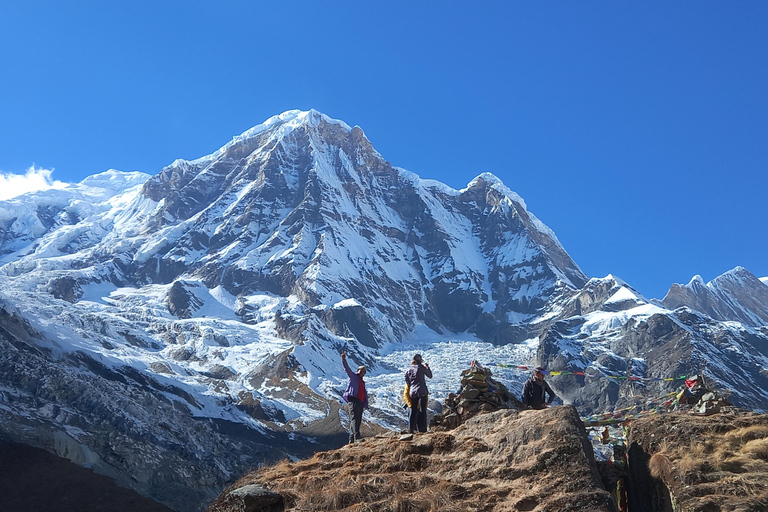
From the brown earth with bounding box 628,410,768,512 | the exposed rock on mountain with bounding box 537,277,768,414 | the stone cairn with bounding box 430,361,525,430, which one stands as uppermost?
the exposed rock on mountain with bounding box 537,277,768,414

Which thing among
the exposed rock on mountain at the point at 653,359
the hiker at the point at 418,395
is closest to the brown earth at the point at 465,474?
the hiker at the point at 418,395

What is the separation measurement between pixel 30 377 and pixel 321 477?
70463mm

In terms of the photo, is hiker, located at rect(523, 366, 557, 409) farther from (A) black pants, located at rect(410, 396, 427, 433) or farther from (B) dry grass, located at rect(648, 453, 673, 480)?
(B) dry grass, located at rect(648, 453, 673, 480)

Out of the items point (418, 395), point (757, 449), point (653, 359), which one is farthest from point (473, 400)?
point (653, 359)

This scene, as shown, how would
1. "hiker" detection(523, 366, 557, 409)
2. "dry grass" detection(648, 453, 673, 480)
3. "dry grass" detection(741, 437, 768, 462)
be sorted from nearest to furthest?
1. "dry grass" detection(741, 437, 768, 462)
2. "dry grass" detection(648, 453, 673, 480)
3. "hiker" detection(523, 366, 557, 409)

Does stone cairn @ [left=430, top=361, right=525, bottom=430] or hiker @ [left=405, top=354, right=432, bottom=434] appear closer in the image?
stone cairn @ [left=430, top=361, right=525, bottom=430]

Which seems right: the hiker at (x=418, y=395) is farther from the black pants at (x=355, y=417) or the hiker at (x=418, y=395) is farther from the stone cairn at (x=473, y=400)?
the black pants at (x=355, y=417)

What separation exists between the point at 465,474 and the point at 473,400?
4177mm

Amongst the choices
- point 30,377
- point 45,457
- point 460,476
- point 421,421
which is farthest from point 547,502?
point 30,377

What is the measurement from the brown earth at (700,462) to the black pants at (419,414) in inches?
234

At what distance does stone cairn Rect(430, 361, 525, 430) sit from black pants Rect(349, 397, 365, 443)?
6.16 ft

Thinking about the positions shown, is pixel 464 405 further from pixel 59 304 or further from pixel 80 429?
pixel 59 304

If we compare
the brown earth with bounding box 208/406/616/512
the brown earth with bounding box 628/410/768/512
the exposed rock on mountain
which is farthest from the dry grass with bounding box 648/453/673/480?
the exposed rock on mountain

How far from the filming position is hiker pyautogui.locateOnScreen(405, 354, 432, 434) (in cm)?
1603
